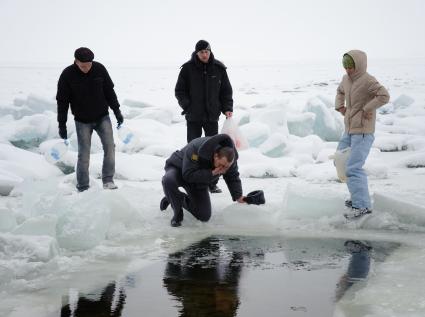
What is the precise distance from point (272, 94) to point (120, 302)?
19705 millimetres

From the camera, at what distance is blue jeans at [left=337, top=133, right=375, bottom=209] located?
4742 millimetres

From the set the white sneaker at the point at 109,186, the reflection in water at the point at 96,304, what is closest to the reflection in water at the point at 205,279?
the reflection in water at the point at 96,304

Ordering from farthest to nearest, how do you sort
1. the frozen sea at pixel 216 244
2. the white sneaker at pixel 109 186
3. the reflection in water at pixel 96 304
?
the white sneaker at pixel 109 186, the frozen sea at pixel 216 244, the reflection in water at pixel 96 304

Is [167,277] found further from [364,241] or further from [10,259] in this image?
[364,241]

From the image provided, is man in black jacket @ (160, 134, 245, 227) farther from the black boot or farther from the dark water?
the dark water

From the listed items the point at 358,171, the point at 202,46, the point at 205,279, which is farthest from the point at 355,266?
the point at 202,46

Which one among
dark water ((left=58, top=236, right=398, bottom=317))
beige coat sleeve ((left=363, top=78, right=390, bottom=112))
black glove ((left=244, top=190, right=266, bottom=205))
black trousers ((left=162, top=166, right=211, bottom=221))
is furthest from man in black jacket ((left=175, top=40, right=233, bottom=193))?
dark water ((left=58, top=236, right=398, bottom=317))

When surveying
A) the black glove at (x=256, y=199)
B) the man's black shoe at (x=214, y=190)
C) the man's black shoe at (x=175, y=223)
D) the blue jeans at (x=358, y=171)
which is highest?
the blue jeans at (x=358, y=171)

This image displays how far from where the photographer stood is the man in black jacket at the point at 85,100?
18.9 feet

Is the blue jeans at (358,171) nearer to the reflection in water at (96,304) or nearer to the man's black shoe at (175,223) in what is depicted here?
the man's black shoe at (175,223)

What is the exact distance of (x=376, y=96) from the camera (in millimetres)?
4551

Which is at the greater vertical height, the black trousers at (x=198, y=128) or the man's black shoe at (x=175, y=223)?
the black trousers at (x=198, y=128)

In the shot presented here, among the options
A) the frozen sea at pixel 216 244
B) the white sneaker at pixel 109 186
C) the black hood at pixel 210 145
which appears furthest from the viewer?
the white sneaker at pixel 109 186

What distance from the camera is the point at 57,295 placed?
10.4 feet
